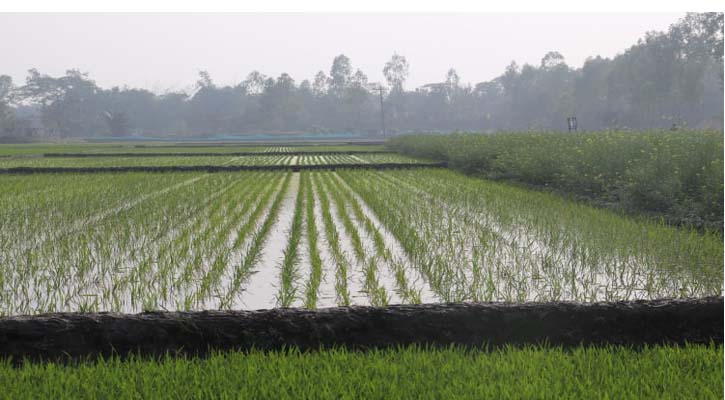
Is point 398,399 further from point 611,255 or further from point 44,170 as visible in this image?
point 44,170

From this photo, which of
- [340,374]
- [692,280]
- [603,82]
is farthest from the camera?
[603,82]

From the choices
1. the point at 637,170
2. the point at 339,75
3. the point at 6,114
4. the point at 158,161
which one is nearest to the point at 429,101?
the point at 339,75

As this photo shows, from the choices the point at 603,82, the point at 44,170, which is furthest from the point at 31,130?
the point at 603,82

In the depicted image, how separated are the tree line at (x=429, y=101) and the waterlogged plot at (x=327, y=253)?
49.8m

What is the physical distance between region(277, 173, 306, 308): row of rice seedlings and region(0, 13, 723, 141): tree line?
50978mm

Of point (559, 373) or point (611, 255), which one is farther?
point (611, 255)

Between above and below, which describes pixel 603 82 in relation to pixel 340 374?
above

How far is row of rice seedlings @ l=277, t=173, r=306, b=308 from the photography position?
4.32m

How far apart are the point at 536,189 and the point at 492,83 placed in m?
88.7

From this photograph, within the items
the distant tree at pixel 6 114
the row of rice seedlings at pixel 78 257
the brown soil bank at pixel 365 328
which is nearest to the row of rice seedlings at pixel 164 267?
the row of rice seedlings at pixel 78 257

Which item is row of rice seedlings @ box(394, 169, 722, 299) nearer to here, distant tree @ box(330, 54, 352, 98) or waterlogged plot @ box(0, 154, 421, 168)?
waterlogged plot @ box(0, 154, 421, 168)

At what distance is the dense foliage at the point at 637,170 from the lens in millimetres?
7844

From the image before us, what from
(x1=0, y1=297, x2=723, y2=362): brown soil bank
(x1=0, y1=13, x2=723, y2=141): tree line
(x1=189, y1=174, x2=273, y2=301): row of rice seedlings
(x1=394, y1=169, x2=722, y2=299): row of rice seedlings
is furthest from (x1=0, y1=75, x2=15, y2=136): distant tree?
(x1=0, y1=297, x2=723, y2=362): brown soil bank

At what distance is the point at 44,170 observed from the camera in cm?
1781
